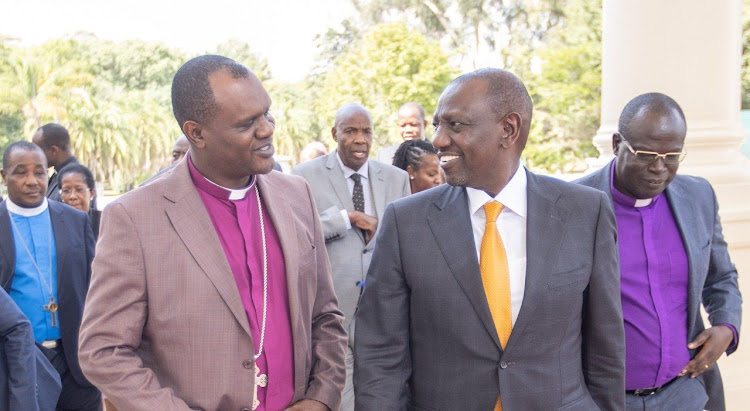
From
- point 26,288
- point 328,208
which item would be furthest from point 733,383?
point 26,288

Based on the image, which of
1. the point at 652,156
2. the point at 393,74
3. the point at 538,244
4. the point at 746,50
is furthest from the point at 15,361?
the point at 393,74

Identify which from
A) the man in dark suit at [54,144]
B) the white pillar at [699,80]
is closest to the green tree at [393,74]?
the man in dark suit at [54,144]

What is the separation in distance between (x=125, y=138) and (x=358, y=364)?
Answer: 37662 mm

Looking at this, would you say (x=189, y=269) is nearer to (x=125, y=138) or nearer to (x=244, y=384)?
(x=244, y=384)

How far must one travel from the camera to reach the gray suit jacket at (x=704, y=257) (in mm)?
3557

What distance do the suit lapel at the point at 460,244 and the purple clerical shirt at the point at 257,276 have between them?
54 centimetres

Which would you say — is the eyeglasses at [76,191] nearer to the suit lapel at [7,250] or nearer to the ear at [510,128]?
the suit lapel at [7,250]

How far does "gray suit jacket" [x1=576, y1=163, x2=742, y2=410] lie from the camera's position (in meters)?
3.56

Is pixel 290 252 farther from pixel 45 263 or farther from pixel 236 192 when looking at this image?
pixel 45 263

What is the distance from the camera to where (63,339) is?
529 centimetres

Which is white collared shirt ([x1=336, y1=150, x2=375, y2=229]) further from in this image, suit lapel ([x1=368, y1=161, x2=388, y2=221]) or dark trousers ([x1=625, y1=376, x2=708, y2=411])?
dark trousers ([x1=625, y1=376, x2=708, y2=411])

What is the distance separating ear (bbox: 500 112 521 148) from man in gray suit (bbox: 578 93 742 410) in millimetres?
914

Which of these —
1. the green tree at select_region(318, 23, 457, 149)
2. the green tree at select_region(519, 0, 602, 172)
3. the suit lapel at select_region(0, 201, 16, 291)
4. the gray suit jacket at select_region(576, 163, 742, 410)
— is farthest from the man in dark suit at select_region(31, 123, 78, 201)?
the green tree at select_region(318, 23, 457, 149)

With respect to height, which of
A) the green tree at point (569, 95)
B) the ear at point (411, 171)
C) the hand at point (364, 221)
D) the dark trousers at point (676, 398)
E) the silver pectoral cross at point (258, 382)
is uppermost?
the silver pectoral cross at point (258, 382)
